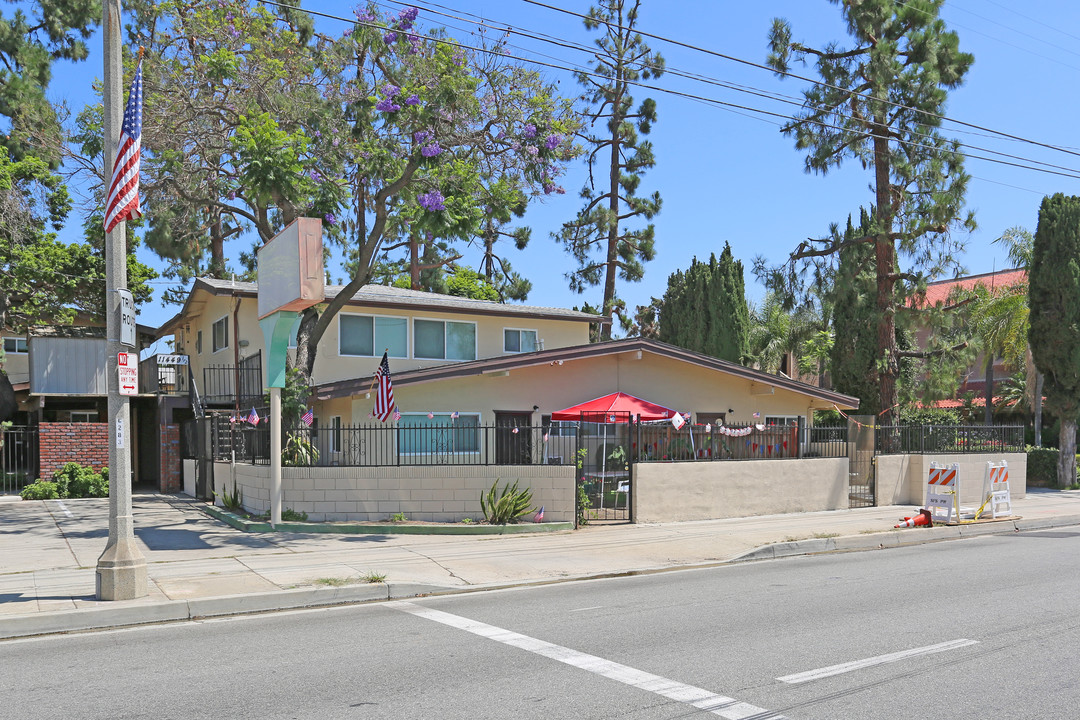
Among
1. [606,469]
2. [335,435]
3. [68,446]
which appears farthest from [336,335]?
[606,469]

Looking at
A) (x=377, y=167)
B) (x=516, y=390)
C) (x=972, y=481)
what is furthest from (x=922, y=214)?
(x=377, y=167)

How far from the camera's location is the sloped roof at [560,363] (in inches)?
742

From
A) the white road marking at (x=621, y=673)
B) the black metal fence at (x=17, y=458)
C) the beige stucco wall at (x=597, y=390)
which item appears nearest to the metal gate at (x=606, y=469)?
the beige stucco wall at (x=597, y=390)

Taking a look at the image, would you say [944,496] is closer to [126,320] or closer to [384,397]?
[384,397]

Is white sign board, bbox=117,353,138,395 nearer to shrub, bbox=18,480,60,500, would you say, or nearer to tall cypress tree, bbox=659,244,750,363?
shrub, bbox=18,480,60,500

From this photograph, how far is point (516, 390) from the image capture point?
2136cm

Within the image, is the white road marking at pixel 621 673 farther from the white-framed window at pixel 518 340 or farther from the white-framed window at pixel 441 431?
the white-framed window at pixel 518 340

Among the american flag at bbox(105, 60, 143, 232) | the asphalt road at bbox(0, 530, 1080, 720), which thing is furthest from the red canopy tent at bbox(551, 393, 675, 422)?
the american flag at bbox(105, 60, 143, 232)

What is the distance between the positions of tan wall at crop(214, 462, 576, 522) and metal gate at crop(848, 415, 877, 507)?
8.49 meters

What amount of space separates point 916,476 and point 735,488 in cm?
607

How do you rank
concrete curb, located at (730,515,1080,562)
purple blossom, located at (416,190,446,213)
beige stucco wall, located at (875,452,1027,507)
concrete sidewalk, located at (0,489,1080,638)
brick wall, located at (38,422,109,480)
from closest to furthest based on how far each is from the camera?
1. concrete sidewalk, located at (0,489,1080,638)
2. concrete curb, located at (730,515,1080,562)
3. purple blossom, located at (416,190,446,213)
4. beige stucco wall, located at (875,452,1027,507)
5. brick wall, located at (38,422,109,480)

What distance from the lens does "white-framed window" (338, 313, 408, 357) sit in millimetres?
22703

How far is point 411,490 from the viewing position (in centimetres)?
1565

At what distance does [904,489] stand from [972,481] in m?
2.08
